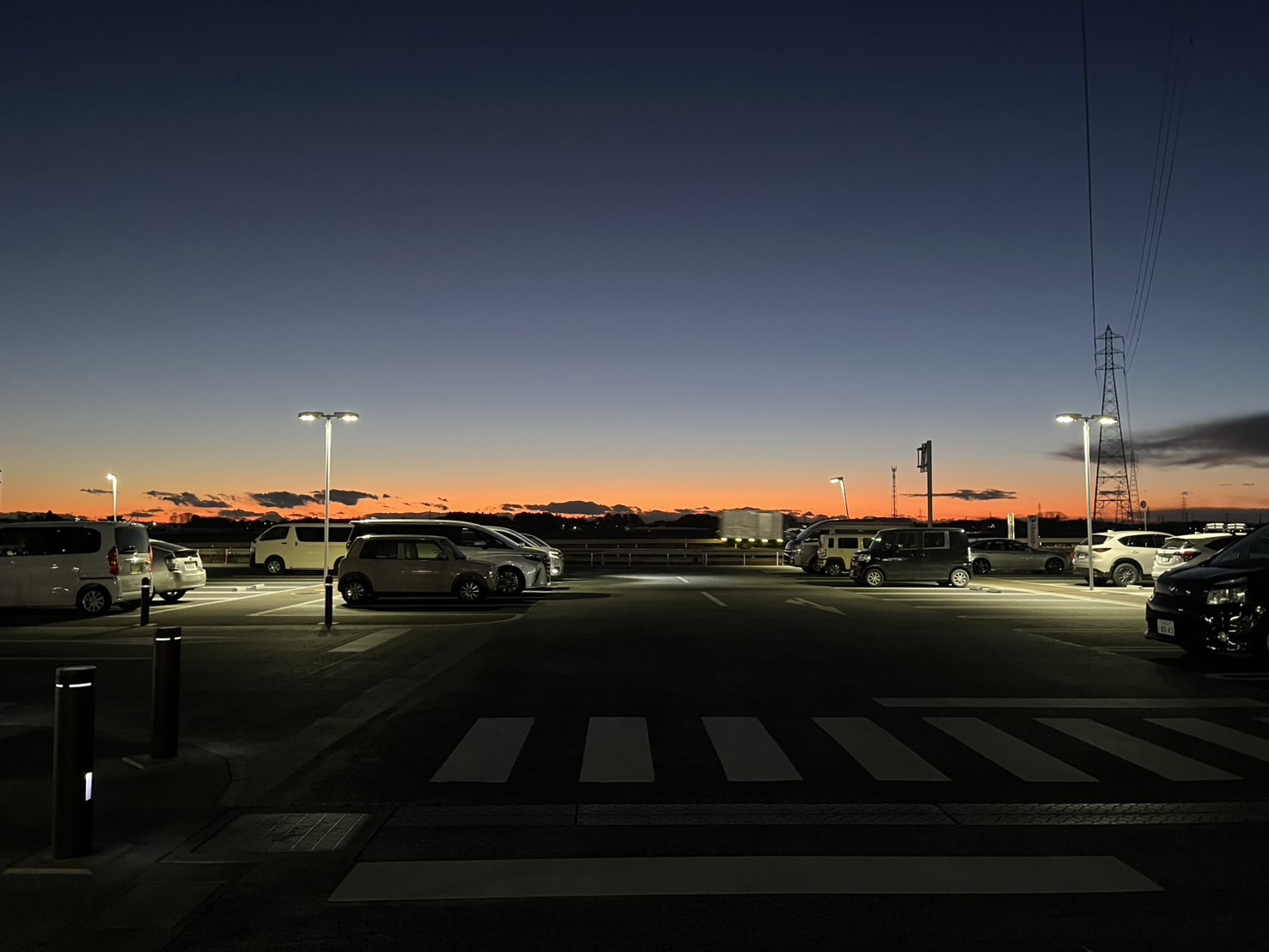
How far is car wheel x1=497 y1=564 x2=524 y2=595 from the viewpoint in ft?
87.2

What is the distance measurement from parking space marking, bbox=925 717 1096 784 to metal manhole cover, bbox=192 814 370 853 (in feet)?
15.3

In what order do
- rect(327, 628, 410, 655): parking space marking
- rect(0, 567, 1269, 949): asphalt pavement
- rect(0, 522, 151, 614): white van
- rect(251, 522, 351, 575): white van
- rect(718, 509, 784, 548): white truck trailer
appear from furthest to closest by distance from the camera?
1. rect(718, 509, 784, 548): white truck trailer
2. rect(251, 522, 351, 575): white van
3. rect(0, 522, 151, 614): white van
4. rect(327, 628, 410, 655): parking space marking
5. rect(0, 567, 1269, 949): asphalt pavement

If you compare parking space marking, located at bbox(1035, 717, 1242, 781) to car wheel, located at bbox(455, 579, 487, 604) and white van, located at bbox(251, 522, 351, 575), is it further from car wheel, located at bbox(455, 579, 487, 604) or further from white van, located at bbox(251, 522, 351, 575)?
white van, located at bbox(251, 522, 351, 575)

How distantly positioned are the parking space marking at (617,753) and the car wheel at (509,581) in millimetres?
17022

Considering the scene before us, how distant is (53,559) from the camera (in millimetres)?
20375

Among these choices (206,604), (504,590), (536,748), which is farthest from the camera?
(504,590)

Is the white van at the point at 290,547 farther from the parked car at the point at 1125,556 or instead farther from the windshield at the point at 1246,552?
the windshield at the point at 1246,552

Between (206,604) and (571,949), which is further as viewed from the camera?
(206,604)

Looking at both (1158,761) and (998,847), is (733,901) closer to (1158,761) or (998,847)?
(998,847)

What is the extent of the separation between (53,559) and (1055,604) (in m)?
21.7

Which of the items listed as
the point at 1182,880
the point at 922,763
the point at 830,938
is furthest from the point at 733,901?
the point at 922,763

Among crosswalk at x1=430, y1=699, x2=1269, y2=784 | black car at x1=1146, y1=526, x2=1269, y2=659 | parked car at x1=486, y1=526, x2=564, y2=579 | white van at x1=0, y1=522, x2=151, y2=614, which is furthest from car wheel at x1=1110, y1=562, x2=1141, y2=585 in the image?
white van at x1=0, y1=522, x2=151, y2=614

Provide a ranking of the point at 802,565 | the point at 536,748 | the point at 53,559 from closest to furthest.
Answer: the point at 536,748
the point at 53,559
the point at 802,565

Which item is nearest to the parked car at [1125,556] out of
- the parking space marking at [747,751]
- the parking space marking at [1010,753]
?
the parking space marking at [1010,753]
